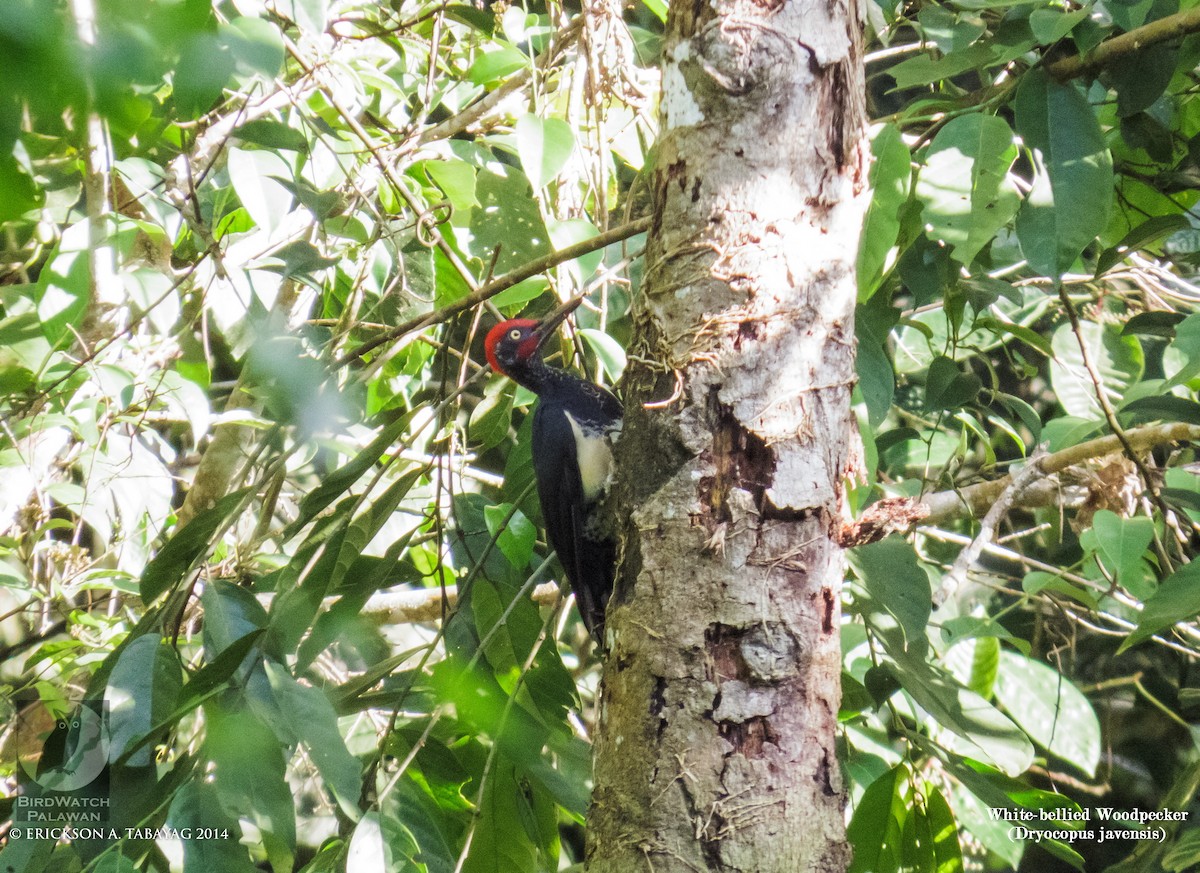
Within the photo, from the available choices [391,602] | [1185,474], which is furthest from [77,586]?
[1185,474]

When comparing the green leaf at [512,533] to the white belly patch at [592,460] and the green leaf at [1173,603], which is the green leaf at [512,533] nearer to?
the white belly patch at [592,460]

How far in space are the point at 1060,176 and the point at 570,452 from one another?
67.9 inches

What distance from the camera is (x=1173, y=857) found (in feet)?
6.97

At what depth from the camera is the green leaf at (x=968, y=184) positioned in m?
1.96

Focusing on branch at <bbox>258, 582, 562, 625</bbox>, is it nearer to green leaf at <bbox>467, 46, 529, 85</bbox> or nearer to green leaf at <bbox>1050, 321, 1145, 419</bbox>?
green leaf at <bbox>467, 46, 529, 85</bbox>

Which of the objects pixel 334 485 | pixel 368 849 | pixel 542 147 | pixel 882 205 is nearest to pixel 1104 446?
pixel 882 205

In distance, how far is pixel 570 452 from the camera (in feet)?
10.5

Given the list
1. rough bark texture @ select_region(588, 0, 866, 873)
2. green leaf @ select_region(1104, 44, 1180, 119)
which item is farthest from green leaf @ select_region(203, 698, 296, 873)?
green leaf @ select_region(1104, 44, 1180, 119)

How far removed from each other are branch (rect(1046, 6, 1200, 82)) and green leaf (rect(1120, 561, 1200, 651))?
1.20 meters

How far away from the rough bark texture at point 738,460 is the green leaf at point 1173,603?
2.04 feet

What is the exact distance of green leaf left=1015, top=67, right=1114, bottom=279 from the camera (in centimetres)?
205

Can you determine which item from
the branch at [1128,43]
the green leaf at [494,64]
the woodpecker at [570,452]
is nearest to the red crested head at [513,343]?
the woodpecker at [570,452]

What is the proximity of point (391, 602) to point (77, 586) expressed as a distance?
1.11 m

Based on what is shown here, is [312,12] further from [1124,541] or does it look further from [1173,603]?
[1124,541]
